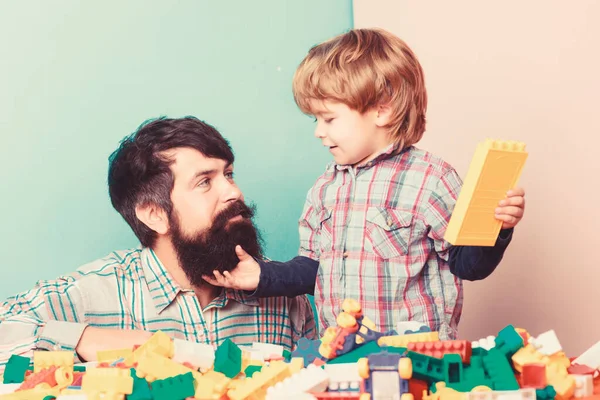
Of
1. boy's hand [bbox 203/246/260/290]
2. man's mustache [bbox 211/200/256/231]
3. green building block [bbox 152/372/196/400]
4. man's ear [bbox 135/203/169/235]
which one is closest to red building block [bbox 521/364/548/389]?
green building block [bbox 152/372/196/400]

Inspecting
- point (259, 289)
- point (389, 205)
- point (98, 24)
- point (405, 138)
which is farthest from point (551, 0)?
point (98, 24)

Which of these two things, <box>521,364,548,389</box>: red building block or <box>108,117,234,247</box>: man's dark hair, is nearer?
<box>521,364,548,389</box>: red building block

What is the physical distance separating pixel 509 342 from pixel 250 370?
11.7 inches

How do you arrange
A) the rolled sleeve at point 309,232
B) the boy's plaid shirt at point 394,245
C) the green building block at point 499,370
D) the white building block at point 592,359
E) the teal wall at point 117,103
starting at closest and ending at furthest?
the green building block at point 499,370 → the white building block at point 592,359 → the boy's plaid shirt at point 394,245 → the rolled sleeve at point 309,232 → the teal wall at point 117,103

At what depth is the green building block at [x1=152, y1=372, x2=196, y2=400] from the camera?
2.58ft

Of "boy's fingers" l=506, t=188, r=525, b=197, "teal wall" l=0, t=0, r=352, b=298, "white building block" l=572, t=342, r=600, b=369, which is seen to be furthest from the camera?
"teal wall" l=0, t=0, r=352, b=298

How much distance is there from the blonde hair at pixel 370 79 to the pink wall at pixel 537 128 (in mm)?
346

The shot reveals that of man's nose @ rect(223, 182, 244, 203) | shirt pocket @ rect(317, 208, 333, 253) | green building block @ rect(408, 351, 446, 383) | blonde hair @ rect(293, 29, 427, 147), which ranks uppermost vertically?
blonde hair @ rect(293, 29, 427, 147)

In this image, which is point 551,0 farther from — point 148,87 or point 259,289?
point 148,87

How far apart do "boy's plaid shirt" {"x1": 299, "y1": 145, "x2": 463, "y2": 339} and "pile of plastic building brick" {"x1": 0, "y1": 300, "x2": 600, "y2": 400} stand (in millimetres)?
320

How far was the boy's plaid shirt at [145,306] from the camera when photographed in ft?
4.81

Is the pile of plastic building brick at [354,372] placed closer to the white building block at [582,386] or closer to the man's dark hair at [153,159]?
the white building block at [582,386]

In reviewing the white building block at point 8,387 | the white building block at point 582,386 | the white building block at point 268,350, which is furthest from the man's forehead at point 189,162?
Answer: the white building block at point 582,386

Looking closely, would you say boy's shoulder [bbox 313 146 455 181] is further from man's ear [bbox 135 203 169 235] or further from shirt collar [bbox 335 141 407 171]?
man's ear [bbox 135 203 169 235]
